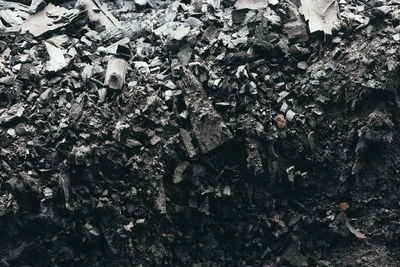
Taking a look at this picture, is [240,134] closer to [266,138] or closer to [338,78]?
[266,138]

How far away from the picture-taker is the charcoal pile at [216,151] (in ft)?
14.0

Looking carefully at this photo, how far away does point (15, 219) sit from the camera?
4305mm

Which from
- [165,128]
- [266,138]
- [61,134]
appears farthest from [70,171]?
[266,138]

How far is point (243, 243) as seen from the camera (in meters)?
4.46

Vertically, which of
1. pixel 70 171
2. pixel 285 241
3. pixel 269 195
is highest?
pixel 70 171

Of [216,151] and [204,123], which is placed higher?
[204,123]

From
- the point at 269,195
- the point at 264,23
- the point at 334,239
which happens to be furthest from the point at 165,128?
the point at 334,239

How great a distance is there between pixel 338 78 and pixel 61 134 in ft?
10.6

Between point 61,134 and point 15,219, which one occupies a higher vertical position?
point 61,134

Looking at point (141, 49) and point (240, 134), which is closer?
point (240, 134)

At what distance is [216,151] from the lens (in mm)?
4375

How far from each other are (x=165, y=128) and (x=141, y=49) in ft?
3.75

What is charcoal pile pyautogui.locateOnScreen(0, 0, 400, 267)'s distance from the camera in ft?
14.0

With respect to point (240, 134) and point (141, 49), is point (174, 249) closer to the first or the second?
point (240, 134)
